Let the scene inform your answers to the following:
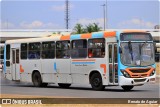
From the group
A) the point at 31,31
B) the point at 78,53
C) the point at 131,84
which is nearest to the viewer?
the point at 131,84

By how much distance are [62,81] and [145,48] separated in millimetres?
5366

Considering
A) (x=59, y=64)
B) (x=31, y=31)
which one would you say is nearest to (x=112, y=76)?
(x=59, y=64)

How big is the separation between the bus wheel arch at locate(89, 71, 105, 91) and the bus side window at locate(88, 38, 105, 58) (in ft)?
2.84

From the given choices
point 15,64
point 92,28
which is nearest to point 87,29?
point 92,28

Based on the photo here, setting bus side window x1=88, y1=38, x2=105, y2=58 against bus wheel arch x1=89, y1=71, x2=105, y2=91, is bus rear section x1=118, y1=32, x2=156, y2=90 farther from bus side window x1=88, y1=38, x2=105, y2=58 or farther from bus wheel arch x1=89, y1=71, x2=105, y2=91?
bus wheel arch x1=89, y1=71, x2=105, y2=91

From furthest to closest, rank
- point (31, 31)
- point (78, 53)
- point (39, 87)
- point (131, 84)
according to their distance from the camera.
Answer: point (31, 31), point (39, 87), point (78, 53), point (131, 84)

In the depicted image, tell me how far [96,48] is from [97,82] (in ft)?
5.33

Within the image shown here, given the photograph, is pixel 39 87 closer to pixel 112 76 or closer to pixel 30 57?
pixel 30 57

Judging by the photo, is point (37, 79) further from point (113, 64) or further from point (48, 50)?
point (113, 64)

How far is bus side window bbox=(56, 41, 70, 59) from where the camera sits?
82.1ft

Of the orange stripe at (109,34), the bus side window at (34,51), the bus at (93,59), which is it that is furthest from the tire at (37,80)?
the orange stripe at (109,34)

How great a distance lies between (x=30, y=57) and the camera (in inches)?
1106

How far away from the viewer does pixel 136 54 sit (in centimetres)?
2217

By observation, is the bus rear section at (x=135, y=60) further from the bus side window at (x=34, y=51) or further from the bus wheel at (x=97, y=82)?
the bus side window at (x=34, y=51)
